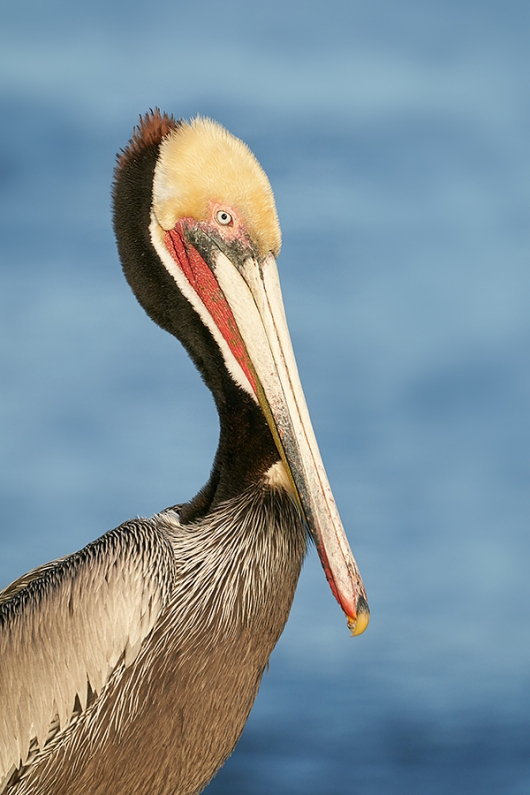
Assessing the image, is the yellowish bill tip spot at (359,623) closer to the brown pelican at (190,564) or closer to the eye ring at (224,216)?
the brown pelican at (190,564)

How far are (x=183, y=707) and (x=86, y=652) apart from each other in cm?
40

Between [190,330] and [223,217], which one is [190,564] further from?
[223,217]

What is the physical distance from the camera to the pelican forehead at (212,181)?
4.85 m

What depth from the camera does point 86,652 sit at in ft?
15.3

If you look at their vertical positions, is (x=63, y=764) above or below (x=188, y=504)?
below

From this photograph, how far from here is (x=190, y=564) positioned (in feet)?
15.9

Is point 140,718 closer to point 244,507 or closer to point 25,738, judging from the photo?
point 25,738

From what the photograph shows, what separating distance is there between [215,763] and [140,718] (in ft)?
1.25

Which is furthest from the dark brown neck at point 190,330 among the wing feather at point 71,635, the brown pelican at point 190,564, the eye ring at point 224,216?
the wing feather at point 71,635

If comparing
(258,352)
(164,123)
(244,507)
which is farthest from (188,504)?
(164,123)

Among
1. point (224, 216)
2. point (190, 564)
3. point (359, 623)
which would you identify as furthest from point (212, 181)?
point (359, 623)

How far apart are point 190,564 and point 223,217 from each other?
4.19ft

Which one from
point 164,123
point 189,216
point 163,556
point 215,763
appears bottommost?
point 215,763

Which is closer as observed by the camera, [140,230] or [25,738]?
[25,738]
